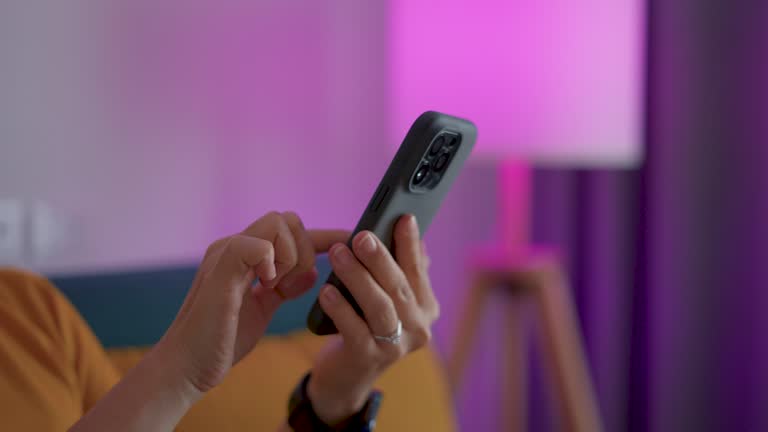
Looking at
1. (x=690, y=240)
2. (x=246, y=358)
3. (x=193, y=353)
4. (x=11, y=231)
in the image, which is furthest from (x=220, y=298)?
(x=690, y=240)

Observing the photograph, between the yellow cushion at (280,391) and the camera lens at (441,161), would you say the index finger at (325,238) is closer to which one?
the camera lens at (441,161)

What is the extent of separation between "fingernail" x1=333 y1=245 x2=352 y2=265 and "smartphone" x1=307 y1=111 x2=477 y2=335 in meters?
0.02

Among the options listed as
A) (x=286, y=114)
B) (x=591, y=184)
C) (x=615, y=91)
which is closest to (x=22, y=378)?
(x=286, y=114)

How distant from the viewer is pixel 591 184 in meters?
2.14

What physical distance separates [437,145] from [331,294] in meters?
0.18

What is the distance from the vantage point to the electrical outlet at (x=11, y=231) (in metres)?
1.23

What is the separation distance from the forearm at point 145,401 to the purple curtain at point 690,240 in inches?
63.0

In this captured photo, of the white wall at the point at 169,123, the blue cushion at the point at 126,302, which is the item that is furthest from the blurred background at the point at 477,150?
the blue cushion at the point at 126,302

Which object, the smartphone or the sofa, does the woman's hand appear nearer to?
the smartphone

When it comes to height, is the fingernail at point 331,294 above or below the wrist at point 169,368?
above

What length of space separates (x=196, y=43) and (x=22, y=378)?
0.79 meters

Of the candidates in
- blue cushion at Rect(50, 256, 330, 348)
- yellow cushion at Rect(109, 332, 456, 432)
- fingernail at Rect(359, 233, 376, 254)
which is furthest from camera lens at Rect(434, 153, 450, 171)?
blue cushion at Rect(50, 256, 330, 348)

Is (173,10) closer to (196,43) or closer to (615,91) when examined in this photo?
(196,43)

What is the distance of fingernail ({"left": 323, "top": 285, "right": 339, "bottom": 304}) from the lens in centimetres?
78
